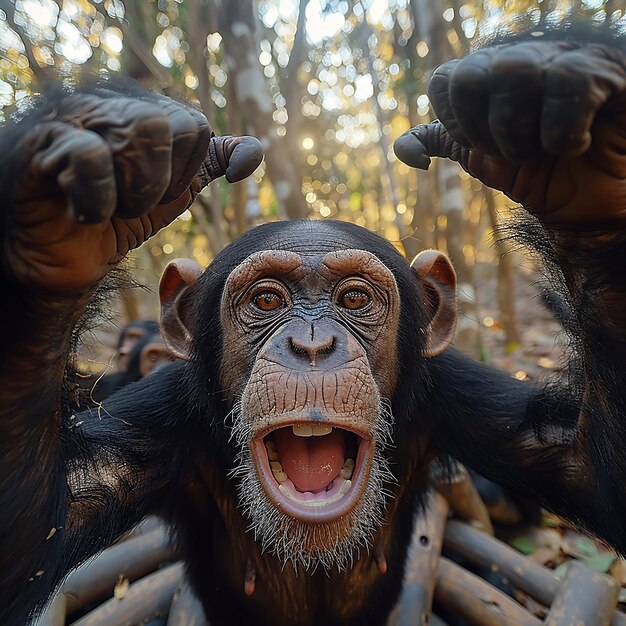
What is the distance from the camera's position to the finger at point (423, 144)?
85.8 inches

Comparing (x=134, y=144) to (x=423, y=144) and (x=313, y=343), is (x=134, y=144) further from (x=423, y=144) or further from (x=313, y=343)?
(x=423, y=144)

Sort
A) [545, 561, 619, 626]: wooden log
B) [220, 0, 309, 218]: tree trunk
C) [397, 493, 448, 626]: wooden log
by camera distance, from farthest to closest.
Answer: [220, 0, 309, 218]: tree trunk < [397, 493, 448, 626]: wooden log < [545, 561, 619, 626]: wooden log

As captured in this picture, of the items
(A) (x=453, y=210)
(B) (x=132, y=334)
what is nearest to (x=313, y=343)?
(B) (x=132, y=334)

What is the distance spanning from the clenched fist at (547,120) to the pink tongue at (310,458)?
4.01 ft

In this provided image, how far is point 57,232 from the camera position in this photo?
1.46 m

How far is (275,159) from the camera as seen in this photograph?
22.8 ft

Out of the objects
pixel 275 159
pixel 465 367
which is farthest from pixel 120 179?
pixel 275 159

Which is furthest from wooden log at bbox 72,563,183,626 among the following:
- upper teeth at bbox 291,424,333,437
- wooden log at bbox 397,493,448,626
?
upper teeth at bbox 291,424,333,437

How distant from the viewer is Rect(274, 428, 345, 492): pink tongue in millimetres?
2336

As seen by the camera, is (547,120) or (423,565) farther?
(423,565)

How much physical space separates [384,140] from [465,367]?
687cm

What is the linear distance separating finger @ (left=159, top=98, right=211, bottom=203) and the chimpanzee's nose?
79cm

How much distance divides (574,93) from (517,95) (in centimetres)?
11

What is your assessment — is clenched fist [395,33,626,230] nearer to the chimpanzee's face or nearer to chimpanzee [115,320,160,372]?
the chimpanzee's face
